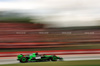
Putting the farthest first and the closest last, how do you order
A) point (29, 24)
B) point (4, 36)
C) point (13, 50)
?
point (29, 24)
point (4, 36)
point (13, 50)

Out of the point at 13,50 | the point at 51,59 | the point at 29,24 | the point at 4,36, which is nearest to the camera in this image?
the point at 51,59

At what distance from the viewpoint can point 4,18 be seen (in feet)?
63.5

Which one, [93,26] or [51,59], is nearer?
[51,59]

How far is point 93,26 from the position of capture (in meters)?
20.3

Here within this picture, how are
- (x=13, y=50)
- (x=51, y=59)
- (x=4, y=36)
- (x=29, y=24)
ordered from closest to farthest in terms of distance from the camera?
(x=51, y=59) < (x=13, y=50) < (x=4, y=36) < (x=29, y=24)

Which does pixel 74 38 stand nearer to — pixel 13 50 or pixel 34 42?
pixel 34 42

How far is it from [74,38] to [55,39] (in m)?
1.95

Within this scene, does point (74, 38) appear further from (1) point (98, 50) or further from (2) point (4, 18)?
(2) point (4, 18)

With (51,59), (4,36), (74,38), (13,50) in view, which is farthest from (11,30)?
(51,59)

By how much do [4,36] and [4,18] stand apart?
2176 millimetres

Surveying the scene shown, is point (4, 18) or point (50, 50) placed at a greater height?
point (4, 18)

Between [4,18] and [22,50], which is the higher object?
[4,18]

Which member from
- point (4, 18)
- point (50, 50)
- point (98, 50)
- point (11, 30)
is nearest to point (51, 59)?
point (50, 50)

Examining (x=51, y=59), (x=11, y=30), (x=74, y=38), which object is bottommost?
(x=51, y=59)
